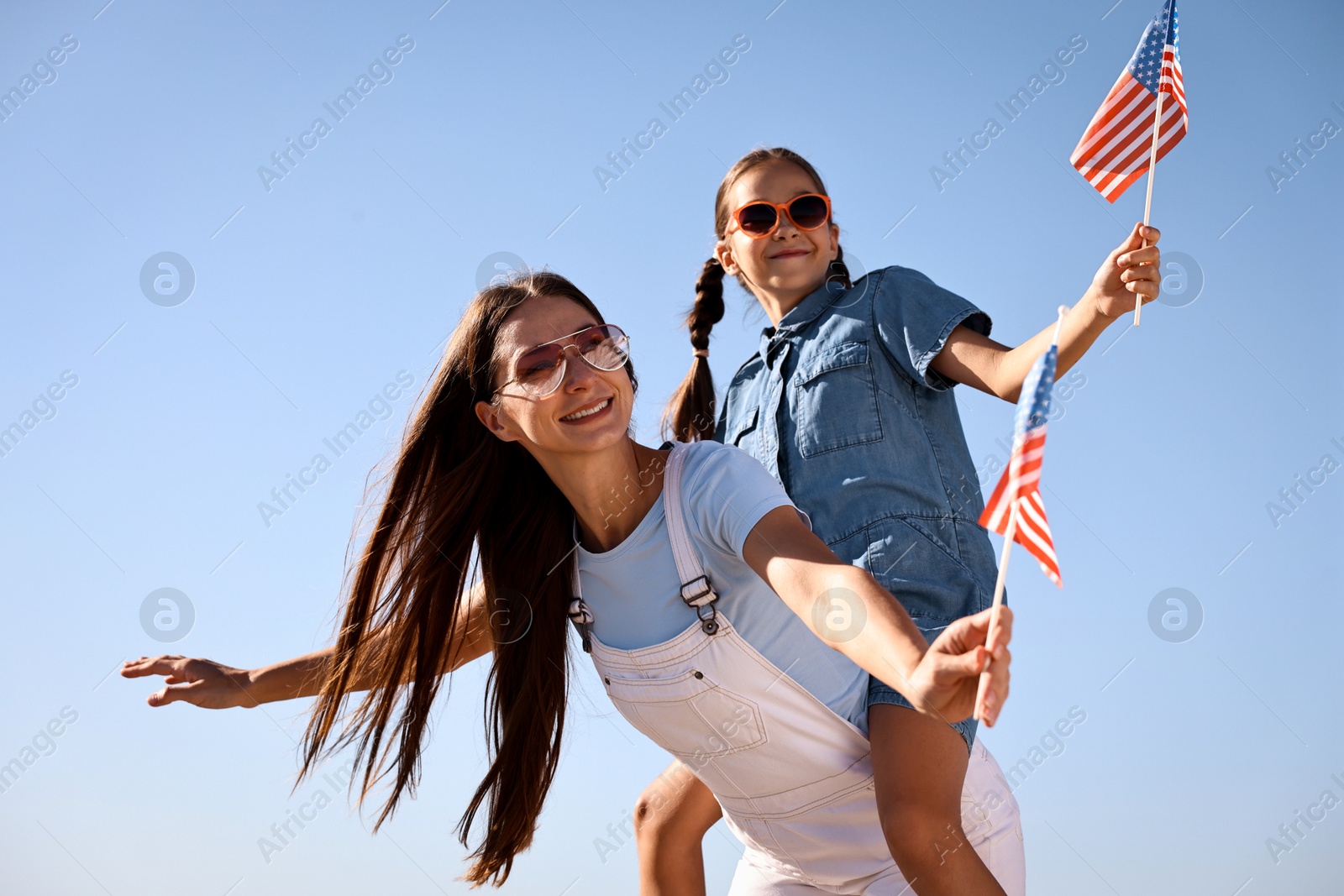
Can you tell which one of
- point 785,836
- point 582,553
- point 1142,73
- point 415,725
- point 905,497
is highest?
point 1142,73

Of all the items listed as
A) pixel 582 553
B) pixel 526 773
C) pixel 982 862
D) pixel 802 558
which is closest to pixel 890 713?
pixel 982 862

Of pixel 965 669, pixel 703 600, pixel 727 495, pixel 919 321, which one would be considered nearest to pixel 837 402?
pixel 919 321

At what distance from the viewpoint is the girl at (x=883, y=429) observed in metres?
3.45

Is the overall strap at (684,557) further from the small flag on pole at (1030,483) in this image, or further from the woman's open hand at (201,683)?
the woman's open hand at (201,683)

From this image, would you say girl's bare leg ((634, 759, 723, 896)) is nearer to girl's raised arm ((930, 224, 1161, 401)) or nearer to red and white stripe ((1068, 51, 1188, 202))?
girl's raised arm ((930, 224, 1161, 401))

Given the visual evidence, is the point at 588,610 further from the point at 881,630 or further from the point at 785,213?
the point at 785,213

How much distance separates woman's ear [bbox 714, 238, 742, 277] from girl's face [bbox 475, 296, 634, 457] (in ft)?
4.25

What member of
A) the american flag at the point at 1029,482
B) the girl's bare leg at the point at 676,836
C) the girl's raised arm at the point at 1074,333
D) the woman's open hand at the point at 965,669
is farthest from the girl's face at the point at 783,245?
the woman's open hand at the point at 965,669

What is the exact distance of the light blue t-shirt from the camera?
11.4ft

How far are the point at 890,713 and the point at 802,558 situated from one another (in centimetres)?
78

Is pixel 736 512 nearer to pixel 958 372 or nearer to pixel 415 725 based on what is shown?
pixel 958 372

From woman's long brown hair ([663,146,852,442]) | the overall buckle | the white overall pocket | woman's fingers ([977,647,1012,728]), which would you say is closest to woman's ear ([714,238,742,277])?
woman's long brown hair ([663,146,852,442])

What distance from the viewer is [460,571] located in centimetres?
425

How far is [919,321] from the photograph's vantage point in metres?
4.26
